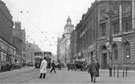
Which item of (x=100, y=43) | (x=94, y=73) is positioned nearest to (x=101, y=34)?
(x=100, y=43)

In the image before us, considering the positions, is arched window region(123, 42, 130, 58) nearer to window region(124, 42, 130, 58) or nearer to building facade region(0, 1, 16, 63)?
window region(124, 42, 130, 58)

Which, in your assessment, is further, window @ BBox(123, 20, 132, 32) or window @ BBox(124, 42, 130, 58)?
window @ BBox(123, 20, 132, 32)

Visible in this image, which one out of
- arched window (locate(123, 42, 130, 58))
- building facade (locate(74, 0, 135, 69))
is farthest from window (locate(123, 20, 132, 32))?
arched window (locate(123, 42, 130, 58))

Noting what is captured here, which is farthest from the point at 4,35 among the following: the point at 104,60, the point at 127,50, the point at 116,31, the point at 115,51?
the point at 127,50

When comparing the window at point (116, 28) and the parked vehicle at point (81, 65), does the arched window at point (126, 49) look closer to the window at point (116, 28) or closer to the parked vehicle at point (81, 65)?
the window at point (116, 28)

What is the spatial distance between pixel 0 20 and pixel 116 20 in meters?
29.5

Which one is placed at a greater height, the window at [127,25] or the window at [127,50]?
the window at [127,25]

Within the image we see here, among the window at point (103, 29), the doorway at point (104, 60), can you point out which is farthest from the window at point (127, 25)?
the doorway at point (104, 60)

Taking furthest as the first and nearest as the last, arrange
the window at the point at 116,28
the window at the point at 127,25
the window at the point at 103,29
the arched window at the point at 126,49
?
the window at the point at 103,29 < the window at the point at 116,28 < the window at the point at 127,25 < the arched window at the point at 126,49

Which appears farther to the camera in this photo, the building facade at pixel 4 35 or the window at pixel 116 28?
the building facade at pixel 4 35

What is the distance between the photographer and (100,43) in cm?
6078

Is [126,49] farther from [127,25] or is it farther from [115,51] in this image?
[127,25]

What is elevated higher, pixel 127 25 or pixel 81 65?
pixel 127 25

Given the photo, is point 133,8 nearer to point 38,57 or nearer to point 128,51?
point 128,51
